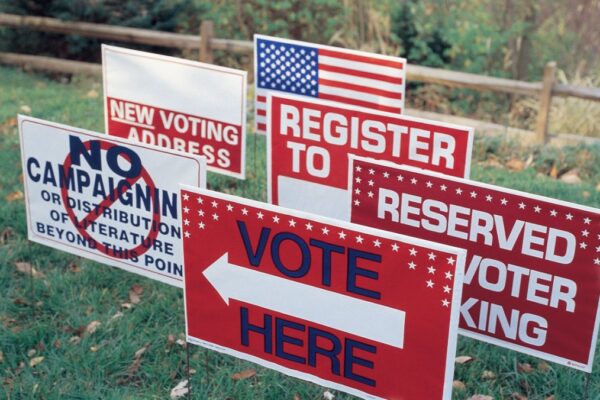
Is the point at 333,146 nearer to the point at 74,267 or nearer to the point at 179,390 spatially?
the point at 179,390

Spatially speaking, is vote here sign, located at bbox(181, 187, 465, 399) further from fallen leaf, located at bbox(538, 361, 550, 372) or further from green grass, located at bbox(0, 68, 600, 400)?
fallen leaf, located at bbox(538, 361, 550, 372)

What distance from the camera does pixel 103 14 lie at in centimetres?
1246

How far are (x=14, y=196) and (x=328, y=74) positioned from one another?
9.30 ft

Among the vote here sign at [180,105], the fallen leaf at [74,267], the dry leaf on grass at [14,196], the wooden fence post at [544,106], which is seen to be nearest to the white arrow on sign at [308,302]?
the vote here sign at [180,105]

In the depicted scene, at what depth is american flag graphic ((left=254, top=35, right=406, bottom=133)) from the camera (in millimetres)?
6371

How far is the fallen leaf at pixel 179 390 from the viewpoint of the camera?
4.93 meters

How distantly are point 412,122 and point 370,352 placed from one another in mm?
1649

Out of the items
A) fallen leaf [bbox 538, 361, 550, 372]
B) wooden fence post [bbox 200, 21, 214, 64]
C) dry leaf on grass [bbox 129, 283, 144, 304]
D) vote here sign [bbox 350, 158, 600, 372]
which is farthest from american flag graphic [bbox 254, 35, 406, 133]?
wooden fence post [bbox 200, 21, 214, 64]

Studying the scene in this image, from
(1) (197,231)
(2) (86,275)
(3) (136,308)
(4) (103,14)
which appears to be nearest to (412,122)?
(1) (197,231)

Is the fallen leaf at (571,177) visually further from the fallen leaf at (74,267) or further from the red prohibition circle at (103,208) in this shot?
the red prohibition circle at (103,208)

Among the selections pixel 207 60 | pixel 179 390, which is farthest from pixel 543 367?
pixel 207 60

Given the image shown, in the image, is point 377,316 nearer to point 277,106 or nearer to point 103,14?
point 277,106

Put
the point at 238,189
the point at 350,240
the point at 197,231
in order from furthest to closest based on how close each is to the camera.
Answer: the point at 238,189, the point at 197,231, the point at 350,240

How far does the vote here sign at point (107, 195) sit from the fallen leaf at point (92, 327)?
1.51ft
